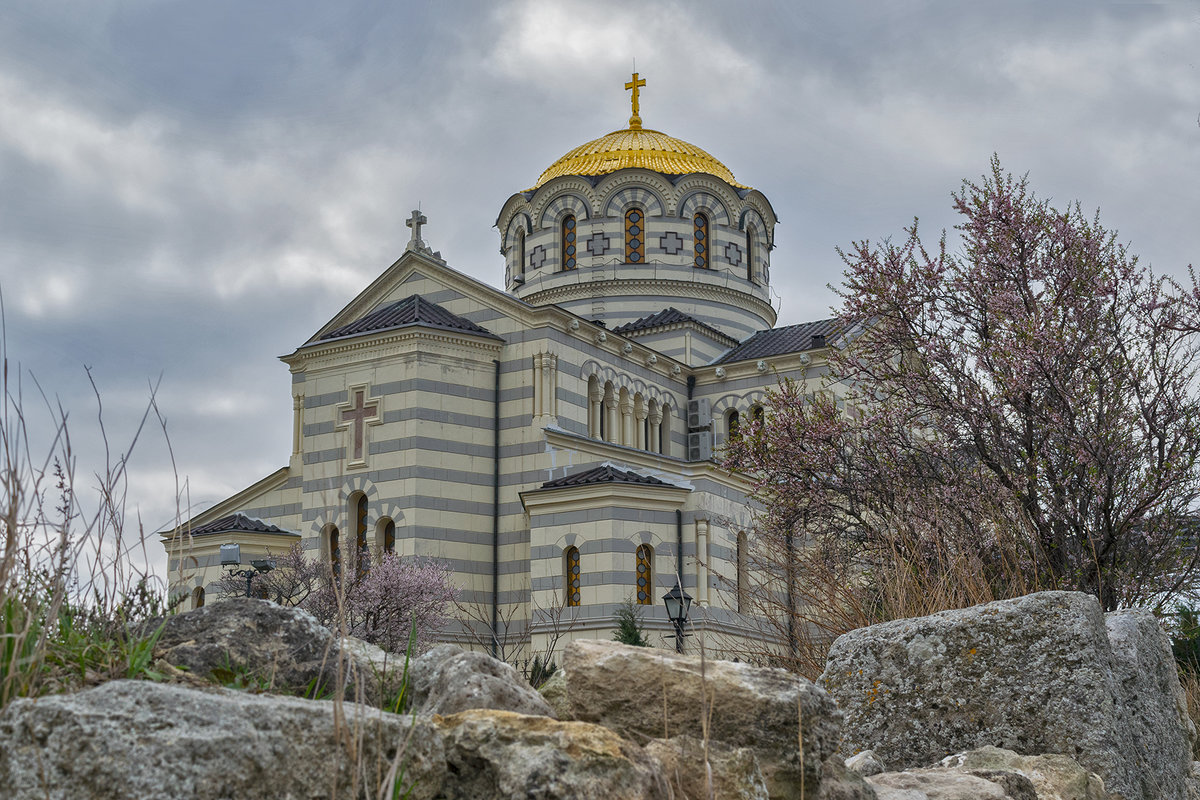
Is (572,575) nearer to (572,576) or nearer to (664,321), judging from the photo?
(572,576)

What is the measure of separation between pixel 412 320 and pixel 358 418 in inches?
97.8

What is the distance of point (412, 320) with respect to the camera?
89.4ft

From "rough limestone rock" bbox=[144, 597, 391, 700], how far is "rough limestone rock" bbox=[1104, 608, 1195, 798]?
12.9ft

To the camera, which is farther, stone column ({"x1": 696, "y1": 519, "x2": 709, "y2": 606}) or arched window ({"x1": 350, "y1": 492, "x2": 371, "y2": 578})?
arched window ({"x1": 350, "y1": 492, "x2": 371, "y2": 578})

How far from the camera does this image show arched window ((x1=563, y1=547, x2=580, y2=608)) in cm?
2528

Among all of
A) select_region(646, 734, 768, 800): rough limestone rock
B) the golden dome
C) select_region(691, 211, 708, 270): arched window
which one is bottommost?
select_region(646, 734, 768, 800): rough limestone rock

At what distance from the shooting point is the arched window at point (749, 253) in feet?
121

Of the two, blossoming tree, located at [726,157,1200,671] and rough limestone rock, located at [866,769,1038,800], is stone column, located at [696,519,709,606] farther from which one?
rough limestone rock, located at [866,769,1038,800]

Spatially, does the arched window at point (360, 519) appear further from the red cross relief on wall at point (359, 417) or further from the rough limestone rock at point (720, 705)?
the rough limestone rock at point (720, 705)

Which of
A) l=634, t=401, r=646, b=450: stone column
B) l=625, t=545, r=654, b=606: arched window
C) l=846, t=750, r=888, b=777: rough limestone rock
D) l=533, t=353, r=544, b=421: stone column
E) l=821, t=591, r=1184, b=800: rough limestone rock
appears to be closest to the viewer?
l=846, t=750, r=888, b=777: rough limestone rock

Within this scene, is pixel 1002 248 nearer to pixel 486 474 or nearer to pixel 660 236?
pixel 486 474

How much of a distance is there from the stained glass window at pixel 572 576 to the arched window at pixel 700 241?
500 inches

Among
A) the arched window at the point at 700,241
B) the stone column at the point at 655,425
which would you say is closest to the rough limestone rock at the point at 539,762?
the stone column at the point at 655,425

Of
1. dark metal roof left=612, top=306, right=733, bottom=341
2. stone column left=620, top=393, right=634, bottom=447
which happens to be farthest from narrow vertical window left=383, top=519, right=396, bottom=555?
dark metal roof left=612, top=306, right=733, bottom=341
